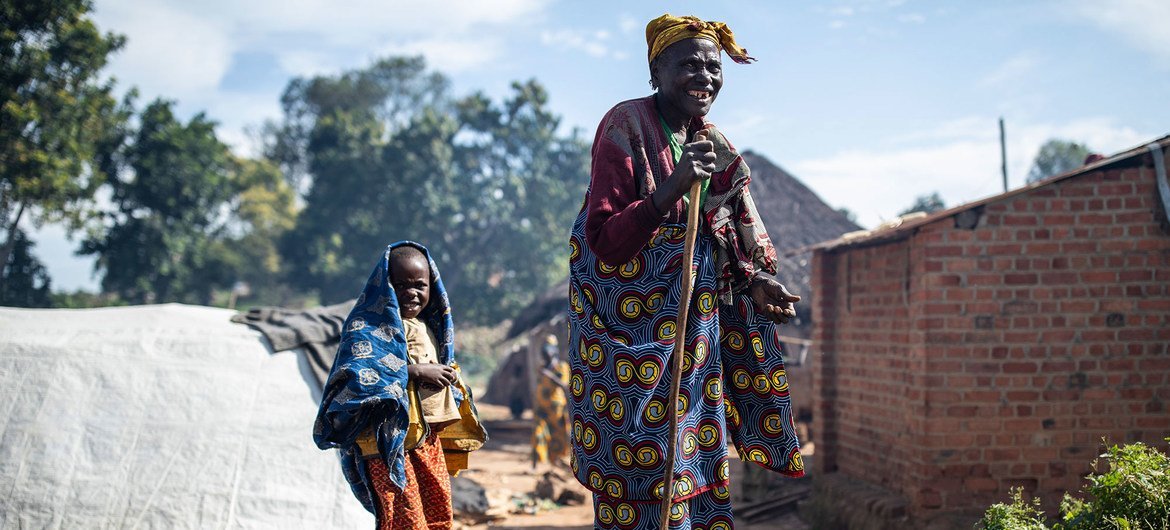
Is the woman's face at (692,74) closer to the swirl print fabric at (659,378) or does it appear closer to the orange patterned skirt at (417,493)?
the swirl print fabric at (659,378)

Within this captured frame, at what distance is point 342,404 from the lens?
3.10 meters

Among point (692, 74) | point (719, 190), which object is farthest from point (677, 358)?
point (692, 74)

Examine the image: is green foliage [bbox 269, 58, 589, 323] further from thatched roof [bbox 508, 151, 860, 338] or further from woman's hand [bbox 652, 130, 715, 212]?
woman's hand [bbox 652, 130, 715, 212]

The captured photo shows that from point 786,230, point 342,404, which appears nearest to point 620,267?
point 342,404

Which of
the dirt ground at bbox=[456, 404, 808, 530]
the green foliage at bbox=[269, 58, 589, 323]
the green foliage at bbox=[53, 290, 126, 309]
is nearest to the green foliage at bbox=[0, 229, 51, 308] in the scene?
the green foliage at bbox=[53, 290, 126, 309]

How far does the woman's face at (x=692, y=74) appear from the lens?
8.08ft

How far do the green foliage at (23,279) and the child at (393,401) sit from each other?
69.0 feet

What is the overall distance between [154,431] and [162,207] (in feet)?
73.8

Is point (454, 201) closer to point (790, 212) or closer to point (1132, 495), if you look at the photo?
point (790, 212)

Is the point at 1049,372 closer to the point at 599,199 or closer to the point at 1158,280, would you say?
the point at 1158,280

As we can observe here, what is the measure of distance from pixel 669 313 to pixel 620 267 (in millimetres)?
190

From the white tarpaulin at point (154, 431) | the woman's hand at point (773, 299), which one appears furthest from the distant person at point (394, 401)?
the white tarpaulin at point (154, 431)

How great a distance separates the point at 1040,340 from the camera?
5.37 m

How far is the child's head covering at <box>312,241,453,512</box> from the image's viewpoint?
3107mm
